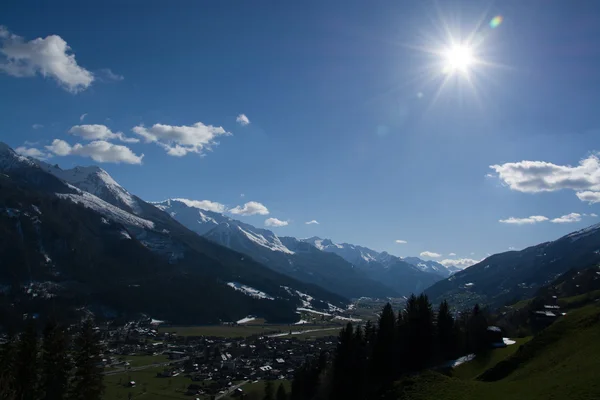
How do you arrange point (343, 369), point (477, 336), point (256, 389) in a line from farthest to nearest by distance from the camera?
point (256, 389)
point (477, 336)
point (343, 369)

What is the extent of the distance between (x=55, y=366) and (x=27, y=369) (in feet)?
A: 10.6

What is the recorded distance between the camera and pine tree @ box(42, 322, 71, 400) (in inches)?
2190

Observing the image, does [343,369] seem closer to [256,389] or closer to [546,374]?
[546,374]

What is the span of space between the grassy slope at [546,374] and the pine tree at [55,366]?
144 feet

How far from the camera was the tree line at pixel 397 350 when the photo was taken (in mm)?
71500

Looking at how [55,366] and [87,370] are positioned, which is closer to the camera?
[55,366]

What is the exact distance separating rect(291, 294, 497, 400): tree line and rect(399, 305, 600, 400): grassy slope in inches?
685

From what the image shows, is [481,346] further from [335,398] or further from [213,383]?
[213,383]

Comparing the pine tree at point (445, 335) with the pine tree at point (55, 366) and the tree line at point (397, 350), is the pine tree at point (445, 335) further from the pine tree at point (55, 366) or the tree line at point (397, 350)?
the pine tree at point (55, 366)

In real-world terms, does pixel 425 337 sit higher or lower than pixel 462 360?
higher

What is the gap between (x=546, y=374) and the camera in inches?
1860

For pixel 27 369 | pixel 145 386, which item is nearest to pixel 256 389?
pixel 145 386

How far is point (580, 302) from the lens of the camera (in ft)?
453

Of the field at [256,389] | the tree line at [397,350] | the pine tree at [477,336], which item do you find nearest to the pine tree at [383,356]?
the tree line at [397,350]
